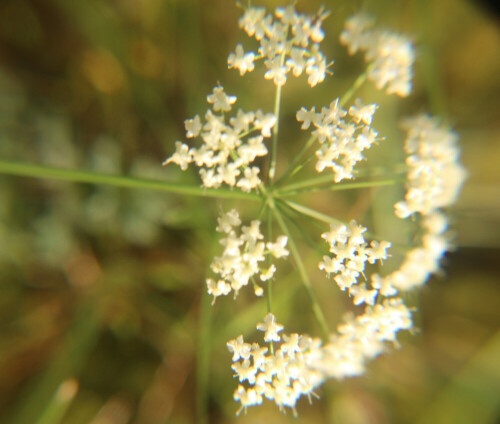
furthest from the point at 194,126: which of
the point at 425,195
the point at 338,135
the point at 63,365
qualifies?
the point at 63,365

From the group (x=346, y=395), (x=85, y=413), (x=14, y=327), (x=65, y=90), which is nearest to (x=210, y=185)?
(x=65, y=90)

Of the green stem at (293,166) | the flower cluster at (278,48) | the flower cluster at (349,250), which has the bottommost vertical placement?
the flower cluster at (349,250)

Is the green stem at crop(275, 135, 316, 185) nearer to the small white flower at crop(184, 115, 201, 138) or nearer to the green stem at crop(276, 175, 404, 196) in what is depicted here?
the green stem at crop(276, 175, 404, 196)

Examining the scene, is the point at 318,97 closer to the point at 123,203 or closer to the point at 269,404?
the point at 123,203

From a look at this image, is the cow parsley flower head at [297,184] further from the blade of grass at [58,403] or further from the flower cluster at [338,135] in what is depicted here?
the blade of grass at [58,403]

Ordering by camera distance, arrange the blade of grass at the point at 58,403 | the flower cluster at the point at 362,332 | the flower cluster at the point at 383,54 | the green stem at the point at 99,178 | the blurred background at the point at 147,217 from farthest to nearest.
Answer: the blurred background at the point at 147,217, the blade of grass at the point at 58,403, the flower cluster at the point at 383,54, the flower cluster at the point at 362,332, the green stem at the point at 99,178

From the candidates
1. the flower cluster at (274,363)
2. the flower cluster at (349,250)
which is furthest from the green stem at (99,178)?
the flower cluster at (274,363)

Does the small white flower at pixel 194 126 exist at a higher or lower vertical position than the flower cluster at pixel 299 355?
higher

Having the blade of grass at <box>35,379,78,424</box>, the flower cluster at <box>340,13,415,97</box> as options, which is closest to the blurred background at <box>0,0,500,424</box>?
the blade of grass at <box>35,379,78,424</box>
